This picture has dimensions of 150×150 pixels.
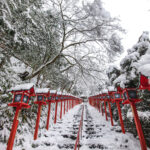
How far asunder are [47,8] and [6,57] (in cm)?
418

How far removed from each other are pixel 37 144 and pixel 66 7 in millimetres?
7538

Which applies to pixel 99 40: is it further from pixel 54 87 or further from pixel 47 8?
pixel 54 87

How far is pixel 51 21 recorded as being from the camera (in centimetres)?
559

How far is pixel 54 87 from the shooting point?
11.7m

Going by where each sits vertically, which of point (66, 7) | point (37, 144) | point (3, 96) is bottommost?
point (37, 144)

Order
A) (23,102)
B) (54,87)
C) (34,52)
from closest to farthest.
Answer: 1. (23,102)
2. (34,52)
3. (54,87)

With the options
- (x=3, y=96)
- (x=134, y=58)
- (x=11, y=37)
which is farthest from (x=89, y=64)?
(x=3, y=96)

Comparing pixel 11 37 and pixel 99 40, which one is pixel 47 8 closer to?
pixel 11 37

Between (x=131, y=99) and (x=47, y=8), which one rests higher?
(x=47, y=8)

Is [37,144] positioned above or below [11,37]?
below

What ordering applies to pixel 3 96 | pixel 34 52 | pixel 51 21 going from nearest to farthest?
pixel 3 96, pixel 51 21, pixel 34 52

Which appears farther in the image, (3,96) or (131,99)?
(3,96)

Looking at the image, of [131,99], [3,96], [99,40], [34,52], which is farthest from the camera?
[99,40]

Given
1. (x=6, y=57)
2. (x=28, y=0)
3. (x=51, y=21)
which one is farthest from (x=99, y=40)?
(x=6, y=57)
